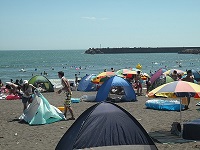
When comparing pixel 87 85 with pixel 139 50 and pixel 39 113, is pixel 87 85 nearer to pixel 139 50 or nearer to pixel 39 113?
pixel 39 113

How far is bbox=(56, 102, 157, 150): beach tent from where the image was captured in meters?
6.55

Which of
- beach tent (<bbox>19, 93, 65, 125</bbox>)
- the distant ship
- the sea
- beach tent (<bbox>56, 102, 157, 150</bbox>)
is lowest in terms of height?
the sea

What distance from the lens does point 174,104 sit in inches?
549

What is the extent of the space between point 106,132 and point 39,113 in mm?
5376

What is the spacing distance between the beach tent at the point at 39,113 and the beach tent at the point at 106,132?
4665mm

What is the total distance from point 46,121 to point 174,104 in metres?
5.62

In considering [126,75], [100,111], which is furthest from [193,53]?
[100,111]

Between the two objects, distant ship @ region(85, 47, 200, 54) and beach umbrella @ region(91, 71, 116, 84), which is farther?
distant ship @ region(85, 47, 200, 54)

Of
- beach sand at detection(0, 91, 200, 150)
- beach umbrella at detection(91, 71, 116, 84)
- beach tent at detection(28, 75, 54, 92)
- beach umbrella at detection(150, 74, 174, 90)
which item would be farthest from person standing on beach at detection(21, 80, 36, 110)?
beach tent at detection(28, 75, 54, 92)

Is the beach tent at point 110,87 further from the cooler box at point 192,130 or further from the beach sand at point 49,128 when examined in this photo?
the cooler box at point 192,130

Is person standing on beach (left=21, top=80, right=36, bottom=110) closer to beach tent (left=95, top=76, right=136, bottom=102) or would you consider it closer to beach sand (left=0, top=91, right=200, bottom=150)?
beach sand (left=0, top=91, right=200, bottom=150)

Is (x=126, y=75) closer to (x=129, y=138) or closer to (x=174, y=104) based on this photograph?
(x=174, y=104)

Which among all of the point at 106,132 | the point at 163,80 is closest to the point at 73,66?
the point at 163,80

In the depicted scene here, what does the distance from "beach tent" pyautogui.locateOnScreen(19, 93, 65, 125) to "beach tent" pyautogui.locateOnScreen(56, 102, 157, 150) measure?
4.67 meters
